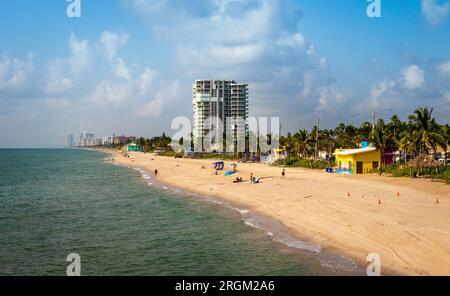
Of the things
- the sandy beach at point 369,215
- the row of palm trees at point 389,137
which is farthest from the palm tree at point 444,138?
the sandy beach at point 369,215

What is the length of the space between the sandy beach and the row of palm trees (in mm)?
7324

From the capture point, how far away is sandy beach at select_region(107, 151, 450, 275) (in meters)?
17.0

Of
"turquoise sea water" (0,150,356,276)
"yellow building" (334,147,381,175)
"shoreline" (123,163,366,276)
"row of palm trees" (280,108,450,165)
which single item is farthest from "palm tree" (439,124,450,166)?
"turquoise sea water" (0,150,356,276)

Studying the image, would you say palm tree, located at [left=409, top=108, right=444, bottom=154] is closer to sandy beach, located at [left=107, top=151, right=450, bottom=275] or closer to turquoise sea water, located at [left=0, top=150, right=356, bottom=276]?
sandy beach, located at [left=107, top=151, right=450, bottom=275]

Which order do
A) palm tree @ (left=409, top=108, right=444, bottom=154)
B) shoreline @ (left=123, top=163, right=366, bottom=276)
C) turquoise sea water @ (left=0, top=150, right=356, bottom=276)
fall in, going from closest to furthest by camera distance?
shoreline @ (left=123, top=163, right=366, bottom=276)
turquoise sea water @ (left=0, top=150, right=356, bottom=276)
palm tree @ (left=409, top=108, right=444, bottom=154)

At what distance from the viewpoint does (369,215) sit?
2438 cm

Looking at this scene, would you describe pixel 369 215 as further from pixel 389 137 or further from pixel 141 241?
pixel 389 137

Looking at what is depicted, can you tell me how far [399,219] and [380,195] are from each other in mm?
9323

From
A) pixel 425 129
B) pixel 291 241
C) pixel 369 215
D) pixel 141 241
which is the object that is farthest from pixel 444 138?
pixel 141 241

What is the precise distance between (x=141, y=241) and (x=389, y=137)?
40380 millimetres

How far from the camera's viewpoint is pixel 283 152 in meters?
85.5

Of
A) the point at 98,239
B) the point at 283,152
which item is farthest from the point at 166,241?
the point at 283,152
